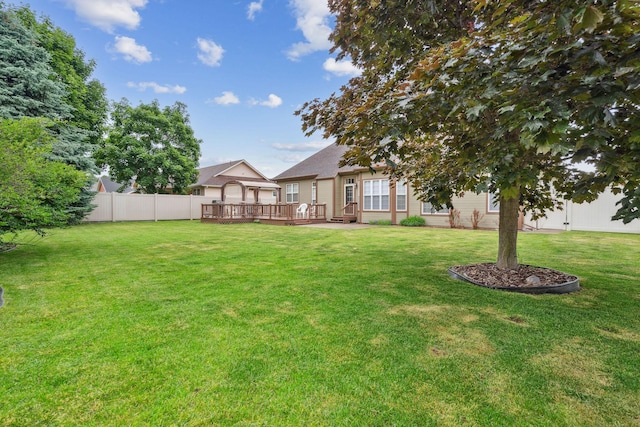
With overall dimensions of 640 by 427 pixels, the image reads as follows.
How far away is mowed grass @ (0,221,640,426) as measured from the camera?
5.62 feet

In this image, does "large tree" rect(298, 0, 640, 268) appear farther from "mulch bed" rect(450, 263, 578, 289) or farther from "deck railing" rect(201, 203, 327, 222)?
"deck railing" rect(201, 203, 327, 222)

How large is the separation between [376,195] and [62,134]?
14408 mm

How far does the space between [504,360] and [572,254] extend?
5959 millimetres

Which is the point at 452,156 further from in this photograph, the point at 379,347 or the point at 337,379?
the point at 337,379

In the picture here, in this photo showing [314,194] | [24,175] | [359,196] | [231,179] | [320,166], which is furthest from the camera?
[231,179]

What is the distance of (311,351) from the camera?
2.36 metres

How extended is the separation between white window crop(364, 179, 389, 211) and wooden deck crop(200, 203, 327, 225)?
2686 millimetres

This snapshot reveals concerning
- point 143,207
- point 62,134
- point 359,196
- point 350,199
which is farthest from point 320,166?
point 62,134

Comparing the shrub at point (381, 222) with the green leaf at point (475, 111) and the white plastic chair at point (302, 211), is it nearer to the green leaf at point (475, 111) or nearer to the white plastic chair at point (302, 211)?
the white plastic chair at point (302, 211)

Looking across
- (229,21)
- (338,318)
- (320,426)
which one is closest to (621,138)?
(338,318)

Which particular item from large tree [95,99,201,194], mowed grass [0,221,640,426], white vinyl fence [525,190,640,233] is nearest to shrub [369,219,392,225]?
white vinyl fence [525,190,640,233]

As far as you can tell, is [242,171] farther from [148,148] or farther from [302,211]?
[302,211]

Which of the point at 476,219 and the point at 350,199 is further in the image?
the point at 350,199

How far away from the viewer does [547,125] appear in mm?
1777
